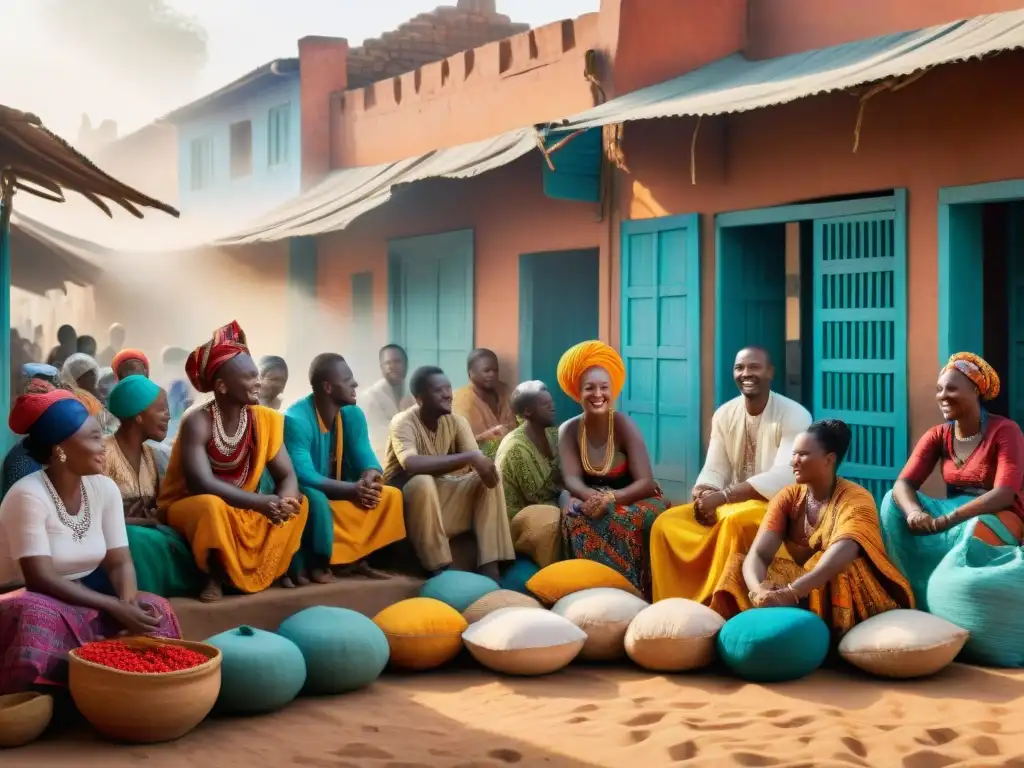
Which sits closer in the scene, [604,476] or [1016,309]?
[604,476]

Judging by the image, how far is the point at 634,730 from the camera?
18.3ft

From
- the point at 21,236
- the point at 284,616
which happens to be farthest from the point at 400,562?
the point at 21,236

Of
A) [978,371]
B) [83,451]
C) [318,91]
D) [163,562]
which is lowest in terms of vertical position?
[163,562]

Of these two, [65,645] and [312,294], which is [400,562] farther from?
[312,294]

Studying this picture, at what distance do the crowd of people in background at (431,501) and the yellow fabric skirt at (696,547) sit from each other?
11mm

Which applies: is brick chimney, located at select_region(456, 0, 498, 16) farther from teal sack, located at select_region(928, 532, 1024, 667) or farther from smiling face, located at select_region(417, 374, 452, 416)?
teal sack, located at select_region(928, 532, 1024, 667)

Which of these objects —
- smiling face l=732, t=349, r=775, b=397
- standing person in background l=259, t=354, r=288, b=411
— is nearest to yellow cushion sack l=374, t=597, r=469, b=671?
smiling face l=732, t=349, r=775, b=397

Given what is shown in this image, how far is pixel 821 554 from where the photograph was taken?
6660mm

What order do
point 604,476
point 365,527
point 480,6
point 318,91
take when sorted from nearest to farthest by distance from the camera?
point 365,527 < point 604,476 < point 318,91 < point 480,6

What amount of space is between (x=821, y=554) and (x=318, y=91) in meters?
11.7

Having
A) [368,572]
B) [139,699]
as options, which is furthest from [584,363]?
[139,699]

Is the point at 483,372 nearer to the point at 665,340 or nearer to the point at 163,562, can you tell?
the point at 665,340

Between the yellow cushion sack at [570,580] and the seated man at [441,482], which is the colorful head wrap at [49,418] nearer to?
the seated man at [441,482]

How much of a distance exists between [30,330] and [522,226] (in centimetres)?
1986
